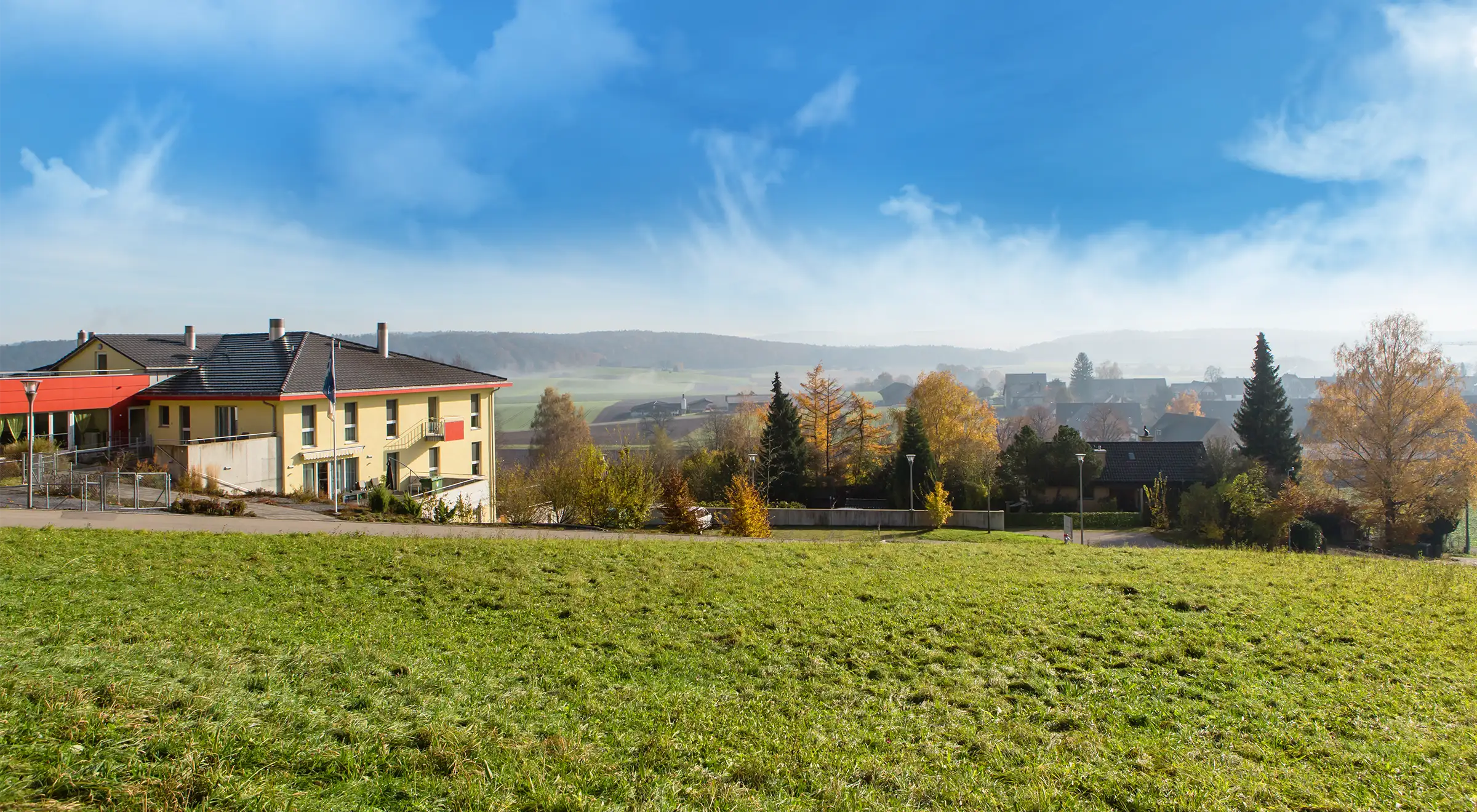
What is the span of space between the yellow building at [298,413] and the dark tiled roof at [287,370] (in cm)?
5

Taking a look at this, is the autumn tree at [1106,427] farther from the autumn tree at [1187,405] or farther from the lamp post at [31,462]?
the lamp post at [31,462]

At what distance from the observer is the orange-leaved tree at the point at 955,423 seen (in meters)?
42.4

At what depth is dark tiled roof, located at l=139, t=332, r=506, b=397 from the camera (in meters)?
25.1

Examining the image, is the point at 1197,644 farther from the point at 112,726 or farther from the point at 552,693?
the point at 112,726

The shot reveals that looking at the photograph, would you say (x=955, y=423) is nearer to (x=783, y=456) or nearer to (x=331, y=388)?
(x=783, y=456)

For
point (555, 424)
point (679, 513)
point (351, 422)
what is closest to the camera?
point (679, 513)

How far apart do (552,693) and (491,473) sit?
99.1ft

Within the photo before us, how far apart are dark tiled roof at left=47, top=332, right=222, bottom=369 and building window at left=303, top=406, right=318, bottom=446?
21.7 ft

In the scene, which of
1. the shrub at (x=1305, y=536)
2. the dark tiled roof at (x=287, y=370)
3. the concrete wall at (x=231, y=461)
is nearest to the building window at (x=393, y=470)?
the dark tiled roof at (x=287, y=370)

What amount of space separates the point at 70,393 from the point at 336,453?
29.3 feet

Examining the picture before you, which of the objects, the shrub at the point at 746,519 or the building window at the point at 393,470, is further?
the building window at the point at 393,470

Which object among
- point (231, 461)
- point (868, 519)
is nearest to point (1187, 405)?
point (868, 519)

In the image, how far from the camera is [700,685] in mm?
6676

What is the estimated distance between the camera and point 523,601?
30.3ft
